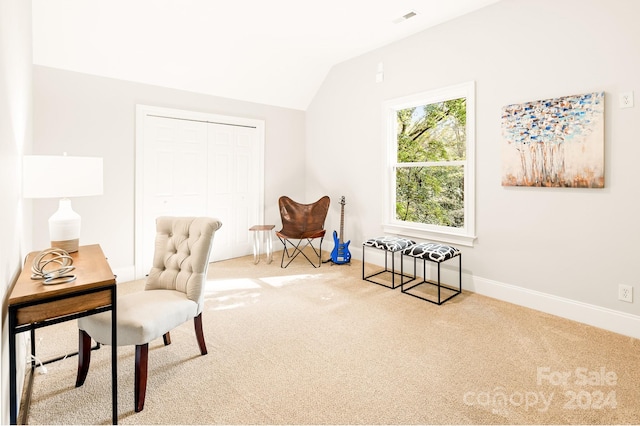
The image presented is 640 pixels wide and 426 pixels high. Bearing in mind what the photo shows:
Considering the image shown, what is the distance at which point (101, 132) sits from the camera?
149 inches

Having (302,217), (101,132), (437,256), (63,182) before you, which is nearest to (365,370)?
(437,256)

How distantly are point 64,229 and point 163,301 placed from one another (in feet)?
2.85

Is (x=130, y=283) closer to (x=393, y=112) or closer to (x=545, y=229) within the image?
(x=393, y=112)

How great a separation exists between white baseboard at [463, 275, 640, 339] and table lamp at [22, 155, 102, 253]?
3.44 metres

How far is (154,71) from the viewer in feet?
13.1

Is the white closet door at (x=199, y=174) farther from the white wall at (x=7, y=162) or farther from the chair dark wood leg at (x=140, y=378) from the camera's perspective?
the chair dark wood leg at (x=140, y=378)

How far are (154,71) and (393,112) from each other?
2.86 metres

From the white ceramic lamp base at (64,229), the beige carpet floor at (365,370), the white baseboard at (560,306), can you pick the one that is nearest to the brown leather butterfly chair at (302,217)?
the beige carpet floor at (365,370)

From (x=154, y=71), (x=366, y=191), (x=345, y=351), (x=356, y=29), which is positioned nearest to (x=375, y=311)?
(x=345, y=351)

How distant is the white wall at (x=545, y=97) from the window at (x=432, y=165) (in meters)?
0.12

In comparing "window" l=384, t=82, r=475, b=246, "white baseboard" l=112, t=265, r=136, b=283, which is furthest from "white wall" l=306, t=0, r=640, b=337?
"white baseboard" l=112, t=265, r=136, b=283

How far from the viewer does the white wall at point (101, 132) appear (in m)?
3.47

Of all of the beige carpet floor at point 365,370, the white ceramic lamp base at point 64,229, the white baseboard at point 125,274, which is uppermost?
the white ceramic lamp base at point 64,229

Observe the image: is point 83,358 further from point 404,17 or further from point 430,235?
point 404,17
